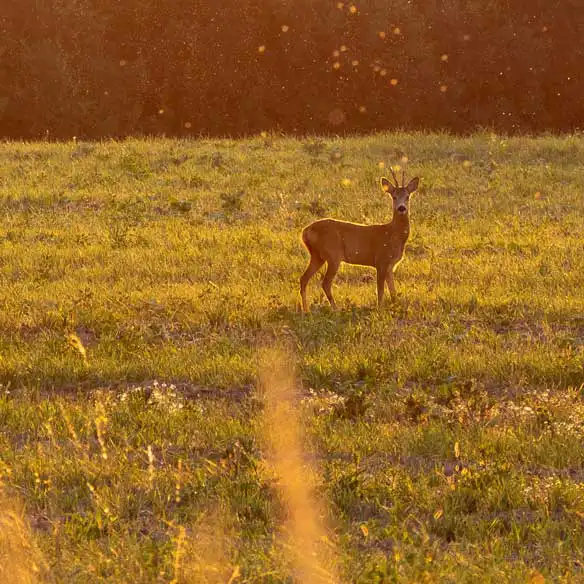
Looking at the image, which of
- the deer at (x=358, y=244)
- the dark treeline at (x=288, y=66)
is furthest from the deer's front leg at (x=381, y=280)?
the dark treeline at (x=288, y=66)

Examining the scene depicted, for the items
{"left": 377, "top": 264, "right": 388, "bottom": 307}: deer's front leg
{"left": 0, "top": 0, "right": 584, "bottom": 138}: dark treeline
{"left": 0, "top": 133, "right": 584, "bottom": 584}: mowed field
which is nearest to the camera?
{"left": 0, "top": 133, "right": 584, "bottom": 584}: mowed field

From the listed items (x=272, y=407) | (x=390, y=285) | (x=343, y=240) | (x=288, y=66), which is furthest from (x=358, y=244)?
(x=288, y=66)

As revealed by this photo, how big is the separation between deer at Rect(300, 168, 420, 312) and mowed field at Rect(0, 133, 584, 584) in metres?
0.47

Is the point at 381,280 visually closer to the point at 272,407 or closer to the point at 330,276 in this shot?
the point at 330,276

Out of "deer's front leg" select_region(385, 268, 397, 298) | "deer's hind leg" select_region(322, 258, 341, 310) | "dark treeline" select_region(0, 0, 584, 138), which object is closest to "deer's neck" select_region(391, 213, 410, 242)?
"deer's front leg" select_region(385, 268, 397, 298)

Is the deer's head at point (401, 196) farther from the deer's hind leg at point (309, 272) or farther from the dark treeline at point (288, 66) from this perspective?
the dark treeline at point (288, 66)

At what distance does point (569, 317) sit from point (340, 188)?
11.1 meters

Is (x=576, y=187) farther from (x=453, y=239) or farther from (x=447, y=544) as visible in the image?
(x=447, y=544)

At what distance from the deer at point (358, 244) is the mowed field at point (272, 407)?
47 centimetres

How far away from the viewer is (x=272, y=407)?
8195mm

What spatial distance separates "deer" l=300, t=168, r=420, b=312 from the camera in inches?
456

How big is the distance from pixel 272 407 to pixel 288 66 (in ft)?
132

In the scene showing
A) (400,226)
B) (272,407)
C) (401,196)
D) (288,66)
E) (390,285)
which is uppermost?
(288,66)

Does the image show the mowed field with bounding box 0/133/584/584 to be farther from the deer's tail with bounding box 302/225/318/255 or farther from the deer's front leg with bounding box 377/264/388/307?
the deer's tail with bounding box 302/225/318/255
